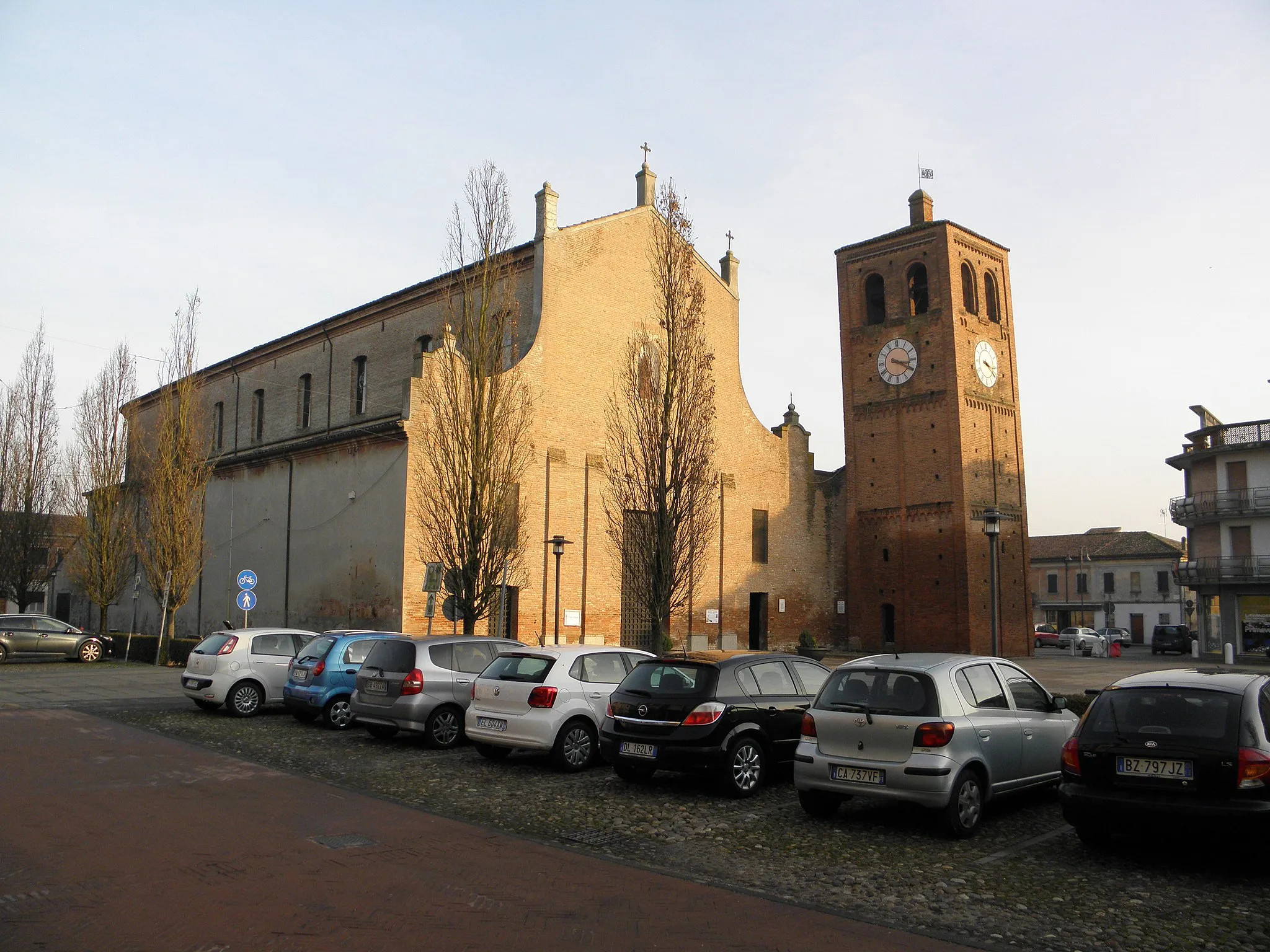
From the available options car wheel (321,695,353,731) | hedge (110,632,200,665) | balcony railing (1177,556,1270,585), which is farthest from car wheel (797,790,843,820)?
balcony railing (1177,556,1270,585)

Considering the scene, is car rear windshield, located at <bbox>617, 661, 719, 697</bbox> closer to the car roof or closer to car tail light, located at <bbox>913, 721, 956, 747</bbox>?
car tail light, located at <bbox>913, 721, 956, 747</bbox>

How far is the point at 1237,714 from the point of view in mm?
7004

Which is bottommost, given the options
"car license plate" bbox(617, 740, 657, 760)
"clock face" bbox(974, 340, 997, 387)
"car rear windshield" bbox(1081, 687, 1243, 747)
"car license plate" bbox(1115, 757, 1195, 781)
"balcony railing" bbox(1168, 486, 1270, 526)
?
"car license plate" bbox(617, 740, 657, 760)

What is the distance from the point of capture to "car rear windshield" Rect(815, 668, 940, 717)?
826 cm

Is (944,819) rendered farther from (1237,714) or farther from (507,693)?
(507,693)

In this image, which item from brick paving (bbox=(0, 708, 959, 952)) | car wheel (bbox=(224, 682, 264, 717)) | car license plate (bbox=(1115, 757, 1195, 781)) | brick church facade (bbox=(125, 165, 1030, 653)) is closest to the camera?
brick paving (bbox=(0, 708, 959, 952))

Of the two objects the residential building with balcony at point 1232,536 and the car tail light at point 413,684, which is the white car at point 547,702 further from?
the residential building with balcony at point 1232,536

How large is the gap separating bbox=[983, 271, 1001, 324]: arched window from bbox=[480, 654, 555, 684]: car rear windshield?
3335 centimetres

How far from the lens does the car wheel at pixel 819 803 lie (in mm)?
8828

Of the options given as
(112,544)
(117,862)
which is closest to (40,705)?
(117,862)

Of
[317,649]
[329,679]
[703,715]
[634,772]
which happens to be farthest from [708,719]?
[317,649]

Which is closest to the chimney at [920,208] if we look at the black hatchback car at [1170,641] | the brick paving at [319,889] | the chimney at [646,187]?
the chimney at [646,187]

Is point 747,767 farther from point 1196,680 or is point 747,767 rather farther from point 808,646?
point 808,646

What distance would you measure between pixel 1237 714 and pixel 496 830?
19.6 ft
